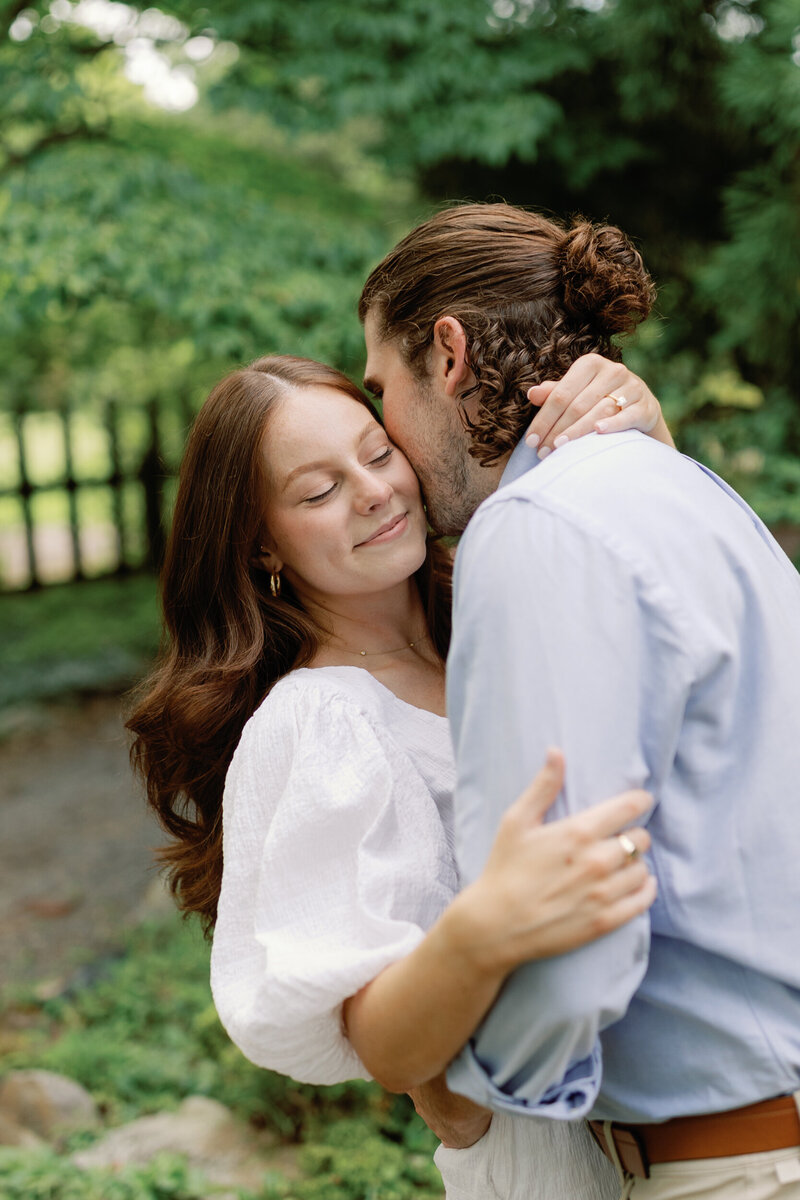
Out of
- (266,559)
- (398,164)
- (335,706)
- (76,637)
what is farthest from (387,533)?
(76,637)

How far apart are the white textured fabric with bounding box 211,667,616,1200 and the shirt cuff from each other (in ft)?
0.62

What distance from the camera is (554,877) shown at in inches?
48.3

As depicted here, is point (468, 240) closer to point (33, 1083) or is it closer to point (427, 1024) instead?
point (427, 1024)

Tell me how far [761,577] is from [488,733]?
45 centimetres

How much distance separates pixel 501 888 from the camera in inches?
49.0

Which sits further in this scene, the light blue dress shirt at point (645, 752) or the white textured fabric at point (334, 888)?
the white textured fabric at point (334, 888)

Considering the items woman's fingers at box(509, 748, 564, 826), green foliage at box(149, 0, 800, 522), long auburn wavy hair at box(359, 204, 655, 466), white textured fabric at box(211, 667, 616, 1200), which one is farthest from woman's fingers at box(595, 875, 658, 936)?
green foliage at box(149, 0, 800, 522)

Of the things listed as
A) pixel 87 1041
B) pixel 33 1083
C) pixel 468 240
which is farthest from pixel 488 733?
pixel 87 1041

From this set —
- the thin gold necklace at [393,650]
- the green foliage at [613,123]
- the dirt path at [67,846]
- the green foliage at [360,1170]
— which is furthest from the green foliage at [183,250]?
the green foliage at [360,1170]

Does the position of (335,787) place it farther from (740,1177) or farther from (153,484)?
(153,484)

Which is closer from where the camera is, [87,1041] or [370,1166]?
[370,1166]

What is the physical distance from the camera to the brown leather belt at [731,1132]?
141 centimetres

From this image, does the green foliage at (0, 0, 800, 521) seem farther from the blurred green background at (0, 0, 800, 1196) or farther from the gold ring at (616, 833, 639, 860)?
the gold ring at (616, 833, 639, 860)

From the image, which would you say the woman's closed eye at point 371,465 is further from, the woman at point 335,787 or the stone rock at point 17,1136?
the stone rock at point 17,1136
